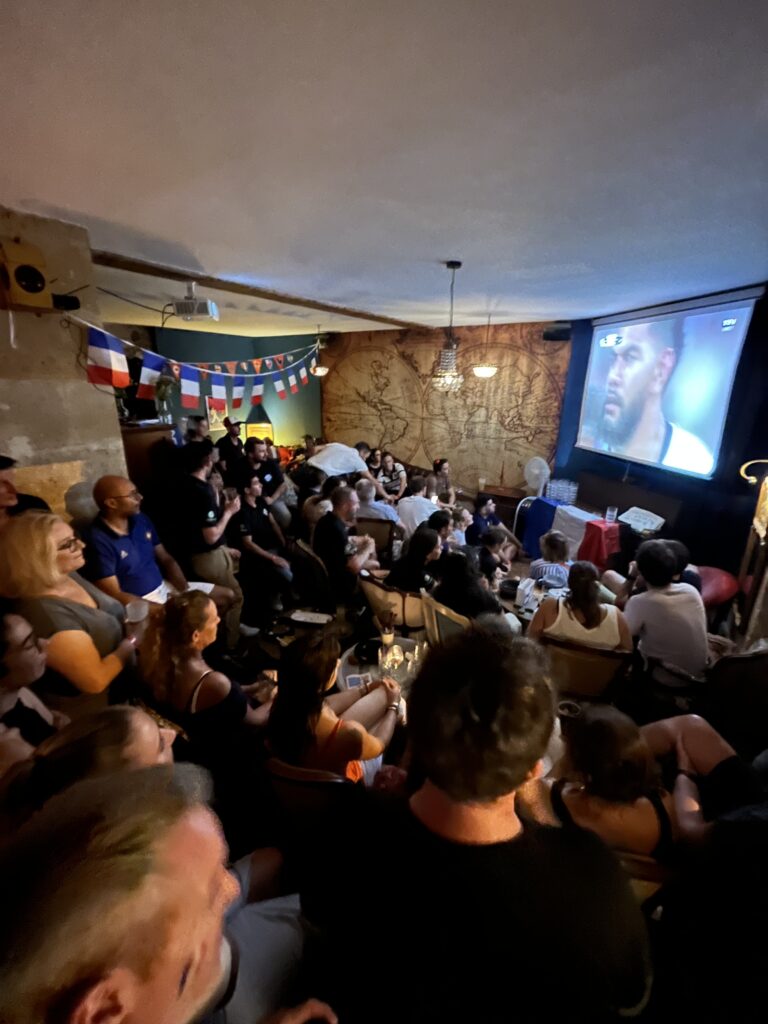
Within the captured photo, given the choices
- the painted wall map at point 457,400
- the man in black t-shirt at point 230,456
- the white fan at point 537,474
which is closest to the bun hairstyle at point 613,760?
the man in black t-shirt at point 230,456

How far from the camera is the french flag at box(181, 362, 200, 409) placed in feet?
11.2

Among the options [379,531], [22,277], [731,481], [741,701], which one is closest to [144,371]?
[22,277]

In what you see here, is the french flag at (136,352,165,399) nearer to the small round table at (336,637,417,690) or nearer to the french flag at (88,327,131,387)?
the french flag at (88,327,131,387)

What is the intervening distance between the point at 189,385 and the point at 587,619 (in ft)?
11.3

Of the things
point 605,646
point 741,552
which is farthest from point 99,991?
point 741,552

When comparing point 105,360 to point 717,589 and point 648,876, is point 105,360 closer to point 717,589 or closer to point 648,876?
point 648,876

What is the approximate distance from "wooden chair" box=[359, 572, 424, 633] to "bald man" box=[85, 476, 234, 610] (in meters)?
1.32

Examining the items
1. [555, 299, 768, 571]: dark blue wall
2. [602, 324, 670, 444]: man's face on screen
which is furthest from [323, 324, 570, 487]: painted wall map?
[555, 299, 768, 571]: dark blue wall

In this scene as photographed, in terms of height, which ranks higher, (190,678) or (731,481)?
(731,481)

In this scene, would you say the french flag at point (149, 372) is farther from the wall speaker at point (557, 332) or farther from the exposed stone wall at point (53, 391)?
the wall speaker at point (557, 332)

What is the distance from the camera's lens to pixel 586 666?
209cm

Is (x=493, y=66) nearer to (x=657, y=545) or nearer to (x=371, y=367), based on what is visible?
(x=657, y=545)

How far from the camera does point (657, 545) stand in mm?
2371

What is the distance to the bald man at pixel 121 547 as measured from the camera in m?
2.18
